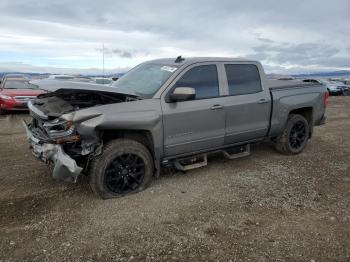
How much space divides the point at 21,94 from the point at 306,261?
37.6 feet

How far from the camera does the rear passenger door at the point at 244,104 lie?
563 centimetres

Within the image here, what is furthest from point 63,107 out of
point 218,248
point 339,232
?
point 339,232

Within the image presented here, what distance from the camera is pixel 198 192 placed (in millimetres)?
5008

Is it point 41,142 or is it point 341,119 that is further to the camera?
point 341,119

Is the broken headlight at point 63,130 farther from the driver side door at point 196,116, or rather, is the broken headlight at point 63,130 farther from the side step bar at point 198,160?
the side step bar at point 198,160

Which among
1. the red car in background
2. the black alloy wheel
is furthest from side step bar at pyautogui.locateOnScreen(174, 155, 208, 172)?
the red car in background

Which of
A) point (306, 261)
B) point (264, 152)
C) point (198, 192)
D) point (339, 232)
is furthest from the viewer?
point (264, 152)

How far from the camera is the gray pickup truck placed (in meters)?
4.38

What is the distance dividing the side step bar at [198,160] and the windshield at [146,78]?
113 centimetres

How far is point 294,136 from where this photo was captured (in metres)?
7.01

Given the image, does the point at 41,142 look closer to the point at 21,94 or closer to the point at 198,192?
the point at 198,192

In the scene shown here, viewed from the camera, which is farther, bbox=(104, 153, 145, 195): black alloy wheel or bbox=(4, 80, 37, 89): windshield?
bbox=(4, 80, 37, 89): windshield

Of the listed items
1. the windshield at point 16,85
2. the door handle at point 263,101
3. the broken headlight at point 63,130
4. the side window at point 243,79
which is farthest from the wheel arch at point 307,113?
the windshield at point 16,85

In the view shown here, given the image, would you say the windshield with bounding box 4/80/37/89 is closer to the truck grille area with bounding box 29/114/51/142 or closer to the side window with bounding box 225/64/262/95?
the truck grille area with bounding box 29/114/51/142
